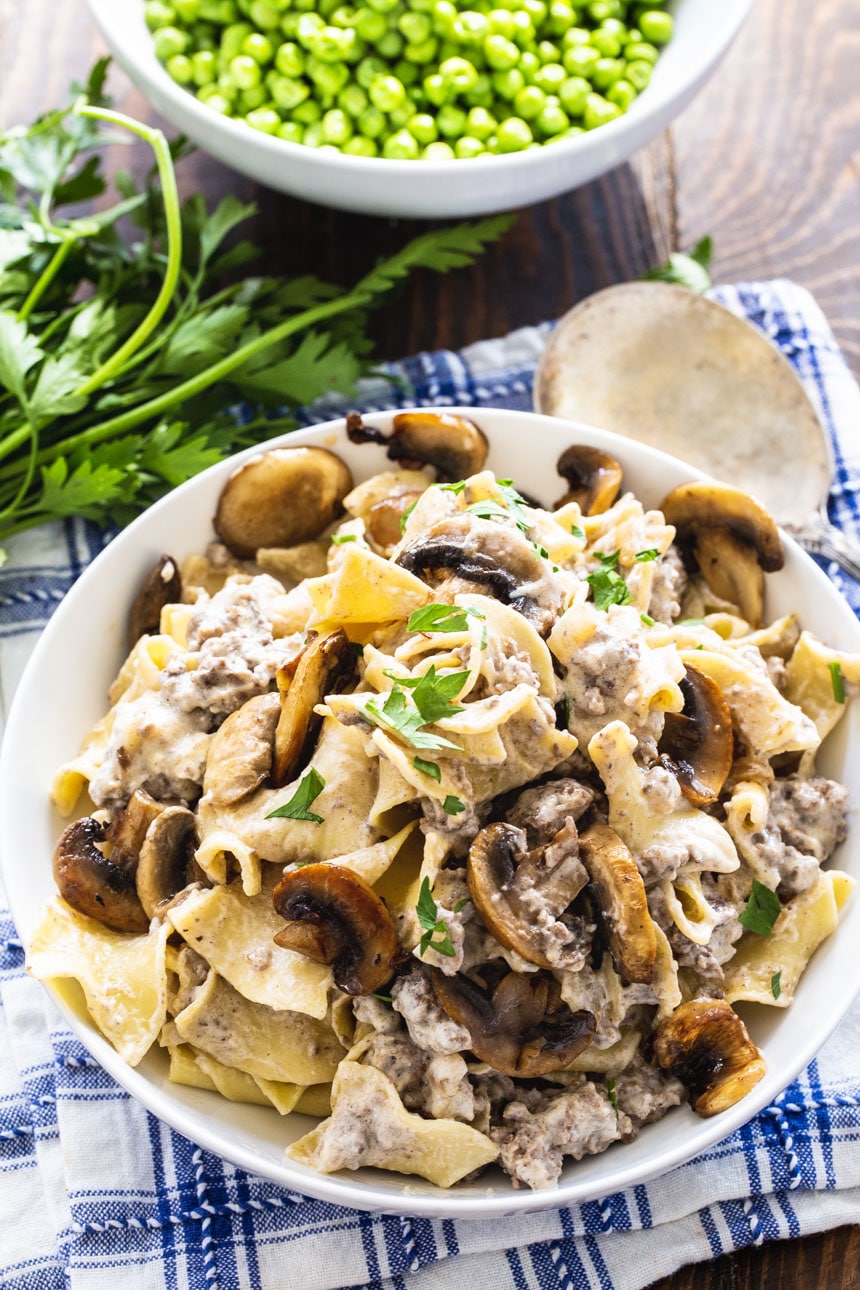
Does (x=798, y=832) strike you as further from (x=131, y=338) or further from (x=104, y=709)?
(x=131, y=338)

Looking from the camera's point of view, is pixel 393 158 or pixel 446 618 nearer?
pixel 446 618

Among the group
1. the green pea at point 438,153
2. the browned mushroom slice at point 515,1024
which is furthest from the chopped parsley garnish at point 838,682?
the green pea at point 438,153

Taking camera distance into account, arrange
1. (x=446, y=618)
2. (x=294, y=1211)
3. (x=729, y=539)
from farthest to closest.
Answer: (x=729, y=539) → (x=294, y=1211) → (x=446, y=618)

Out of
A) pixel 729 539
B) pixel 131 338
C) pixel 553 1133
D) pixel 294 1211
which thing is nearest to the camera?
pixel 553 1133

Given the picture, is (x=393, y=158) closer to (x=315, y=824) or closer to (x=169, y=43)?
(x=169, y=43)

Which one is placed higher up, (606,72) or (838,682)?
(606,72)

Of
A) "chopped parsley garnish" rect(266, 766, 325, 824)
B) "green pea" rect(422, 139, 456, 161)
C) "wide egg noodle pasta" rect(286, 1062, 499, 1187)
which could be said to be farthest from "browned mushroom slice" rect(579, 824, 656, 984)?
"green pea" rect(422, 139, 456, 161)

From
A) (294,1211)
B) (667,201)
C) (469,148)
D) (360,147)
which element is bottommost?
(294,1211)

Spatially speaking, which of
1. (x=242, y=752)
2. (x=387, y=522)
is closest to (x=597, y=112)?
(x=387, y=522)

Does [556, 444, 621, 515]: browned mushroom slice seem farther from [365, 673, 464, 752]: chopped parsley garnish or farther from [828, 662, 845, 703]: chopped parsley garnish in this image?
[365, 673, 464, 752]: chopped parsley garnish
